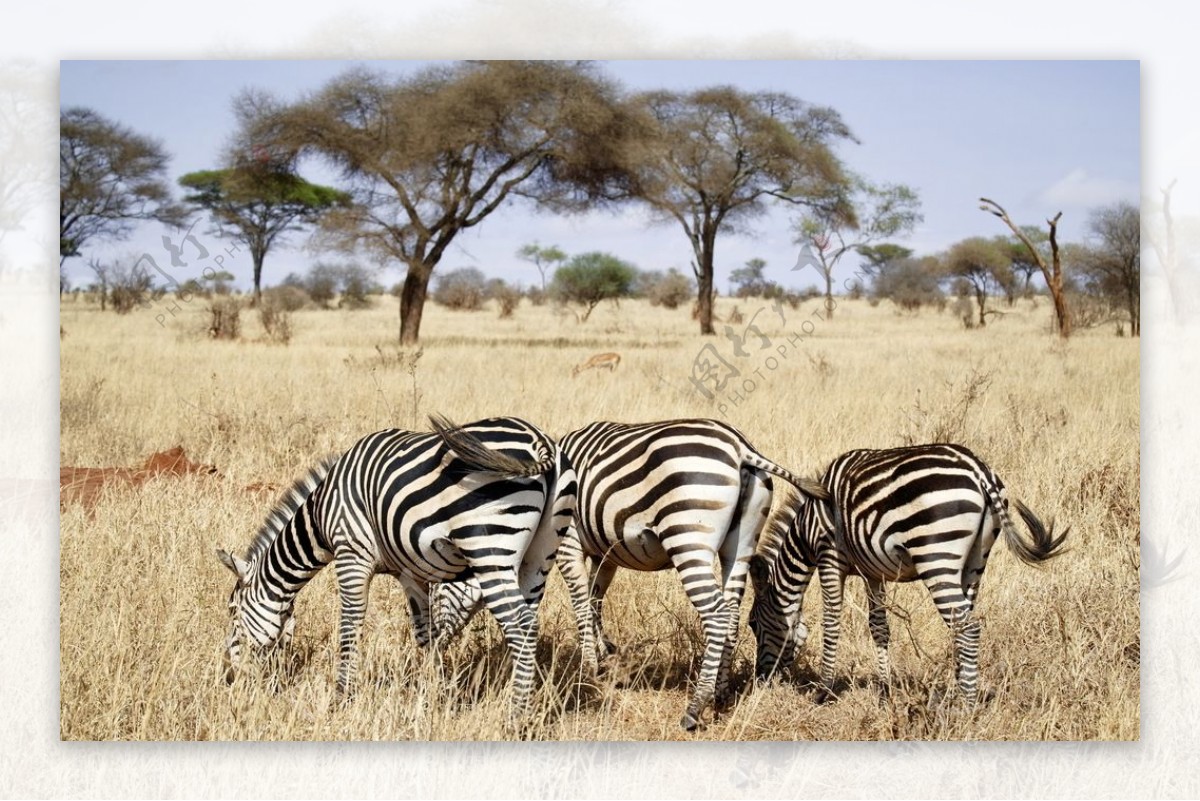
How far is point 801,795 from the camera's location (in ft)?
13.3

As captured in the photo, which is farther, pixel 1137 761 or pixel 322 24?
pixel 322 24

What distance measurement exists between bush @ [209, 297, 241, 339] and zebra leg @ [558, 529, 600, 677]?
Answer: 561 centimetres

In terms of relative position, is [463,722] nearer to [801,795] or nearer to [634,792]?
[634,792]

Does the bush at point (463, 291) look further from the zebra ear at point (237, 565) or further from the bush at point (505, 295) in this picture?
the zebra ear at point (237, 565)

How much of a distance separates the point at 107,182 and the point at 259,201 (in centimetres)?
478

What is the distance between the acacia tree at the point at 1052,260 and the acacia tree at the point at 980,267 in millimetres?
1805

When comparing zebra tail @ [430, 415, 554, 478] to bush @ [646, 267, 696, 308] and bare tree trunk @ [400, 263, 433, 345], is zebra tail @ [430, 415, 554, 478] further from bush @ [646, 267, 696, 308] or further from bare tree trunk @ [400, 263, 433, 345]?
bush @ [646, 267, 696, 308]

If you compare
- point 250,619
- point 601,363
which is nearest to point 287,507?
point 250,619

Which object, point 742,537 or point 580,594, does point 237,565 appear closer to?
point 580,594

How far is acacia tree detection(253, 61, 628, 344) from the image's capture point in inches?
335

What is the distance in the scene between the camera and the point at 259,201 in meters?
10.8

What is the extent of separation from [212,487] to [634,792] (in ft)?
8.27

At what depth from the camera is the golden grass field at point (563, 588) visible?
4.00 metres

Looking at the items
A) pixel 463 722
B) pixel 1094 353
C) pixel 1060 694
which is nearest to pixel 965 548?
pixel 1060 694
